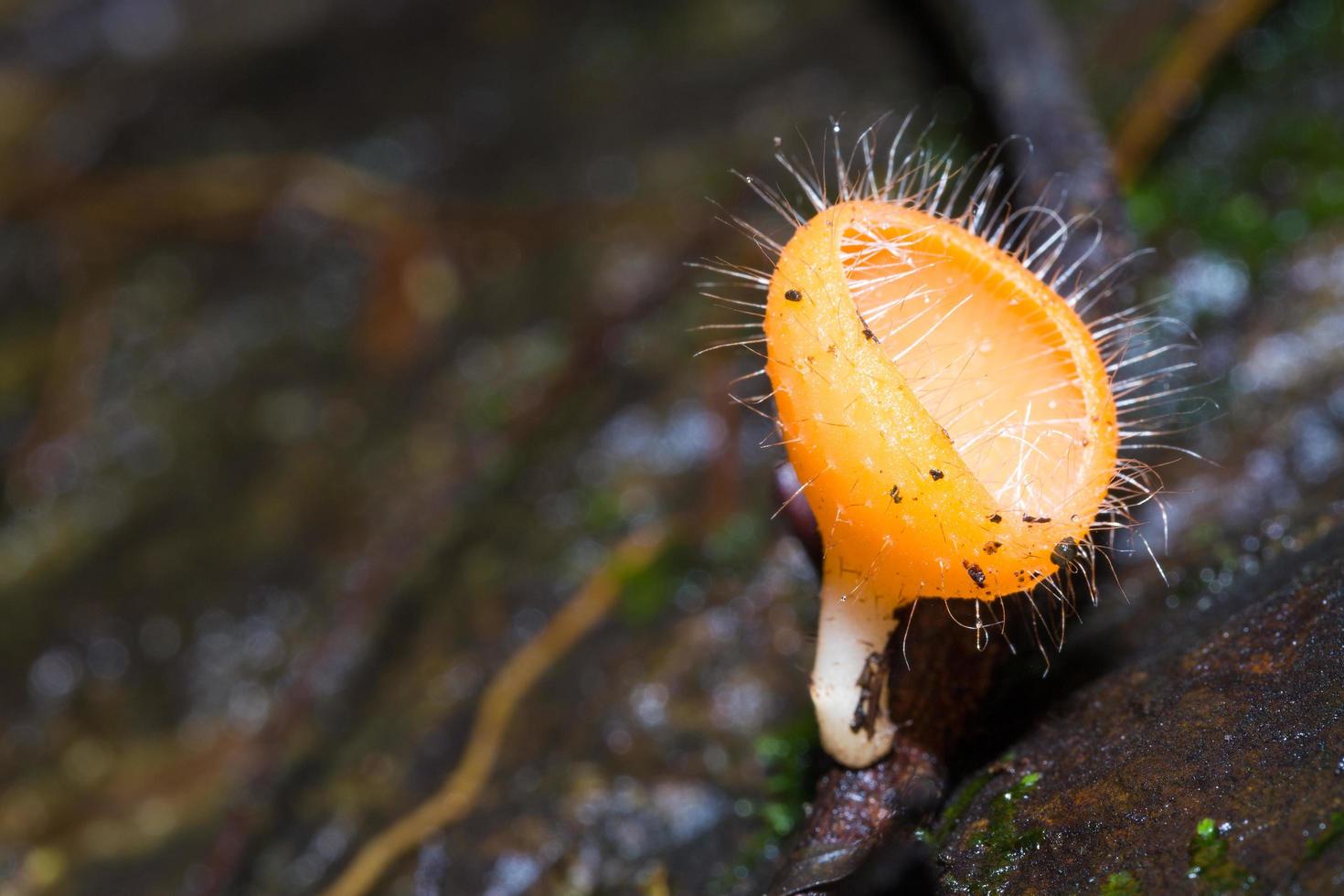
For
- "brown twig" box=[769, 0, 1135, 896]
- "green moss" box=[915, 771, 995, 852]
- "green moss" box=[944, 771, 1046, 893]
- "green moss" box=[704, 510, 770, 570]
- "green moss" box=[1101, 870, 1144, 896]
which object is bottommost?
"green moss" box=[1101, 870, 1144, 896]

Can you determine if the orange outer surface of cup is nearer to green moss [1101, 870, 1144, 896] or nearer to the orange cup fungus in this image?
the orange cup fungus

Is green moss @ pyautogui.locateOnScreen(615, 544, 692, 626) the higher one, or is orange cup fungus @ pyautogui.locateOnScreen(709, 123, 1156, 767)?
orange cup fungus @ pyautogui.locateOnScreen(709, 123, 1156, 767)

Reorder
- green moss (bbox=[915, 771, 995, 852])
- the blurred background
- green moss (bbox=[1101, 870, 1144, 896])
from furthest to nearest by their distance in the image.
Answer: the blurred background
green moss (bbox=[915, 771, 995, 852])
green moss (bbox=[1101, 870, 1144, 896])

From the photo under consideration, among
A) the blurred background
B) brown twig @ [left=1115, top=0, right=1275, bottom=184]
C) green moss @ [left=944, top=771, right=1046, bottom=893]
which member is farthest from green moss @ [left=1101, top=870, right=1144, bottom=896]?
brown twig @ [left=1115, top=0, right=1275, bottom=184]

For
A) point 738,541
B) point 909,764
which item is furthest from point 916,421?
point 738,541

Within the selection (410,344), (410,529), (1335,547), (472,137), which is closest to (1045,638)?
(1335,547)

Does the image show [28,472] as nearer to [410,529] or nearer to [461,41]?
[410,529]

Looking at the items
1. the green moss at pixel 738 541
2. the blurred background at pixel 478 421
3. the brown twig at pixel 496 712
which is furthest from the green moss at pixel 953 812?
the brown twig at pixel 496 712
